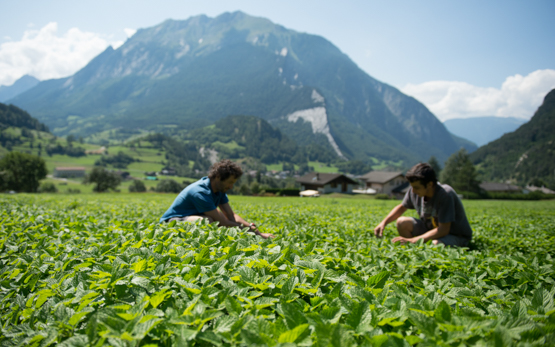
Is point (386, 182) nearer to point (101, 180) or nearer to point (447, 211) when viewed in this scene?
point (101, 180)

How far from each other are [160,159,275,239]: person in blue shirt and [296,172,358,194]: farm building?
254 ft

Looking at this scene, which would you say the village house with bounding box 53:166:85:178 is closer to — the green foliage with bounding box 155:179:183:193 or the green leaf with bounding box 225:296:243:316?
the green foliage with bounding box 155:179:183:193

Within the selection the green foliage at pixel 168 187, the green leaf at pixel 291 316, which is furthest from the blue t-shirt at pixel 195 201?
the green foliage at pixel 168 187

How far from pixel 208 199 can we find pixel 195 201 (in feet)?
0.80

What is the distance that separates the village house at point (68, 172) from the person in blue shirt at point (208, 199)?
5663 inches

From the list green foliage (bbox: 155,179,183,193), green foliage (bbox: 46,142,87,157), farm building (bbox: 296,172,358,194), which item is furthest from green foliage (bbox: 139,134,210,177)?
farm building (bbox: 296,172,358,194)

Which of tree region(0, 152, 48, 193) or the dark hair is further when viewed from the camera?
tree region(0, 152, 48, 193)

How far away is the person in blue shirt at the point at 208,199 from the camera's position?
532cm

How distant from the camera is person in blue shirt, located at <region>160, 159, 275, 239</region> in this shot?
532 centimetres

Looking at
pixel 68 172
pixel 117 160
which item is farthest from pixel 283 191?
pixel 117 160

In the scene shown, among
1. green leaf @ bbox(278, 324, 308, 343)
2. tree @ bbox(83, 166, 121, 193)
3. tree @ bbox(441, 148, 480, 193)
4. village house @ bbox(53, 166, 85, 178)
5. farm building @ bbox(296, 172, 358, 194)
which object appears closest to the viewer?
green leaf @ bbox(278, 324, 308, 343)

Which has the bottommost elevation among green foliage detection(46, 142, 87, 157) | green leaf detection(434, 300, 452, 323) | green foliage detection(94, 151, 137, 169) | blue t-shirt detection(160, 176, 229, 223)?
green leaf detection(434, 300, 452, 323)

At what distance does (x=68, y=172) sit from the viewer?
122812 mm

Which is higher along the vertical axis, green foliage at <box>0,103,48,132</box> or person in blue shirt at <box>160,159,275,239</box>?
green foliage at <box>0,103,48,132</box>
